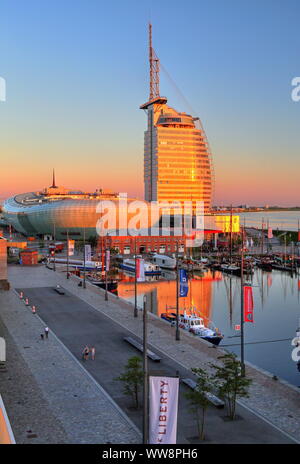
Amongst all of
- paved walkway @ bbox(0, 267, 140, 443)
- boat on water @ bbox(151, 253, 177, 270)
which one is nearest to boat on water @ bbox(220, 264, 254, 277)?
boat on water @ bbox(151, 253, 177, 270)

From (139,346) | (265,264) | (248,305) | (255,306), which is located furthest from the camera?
(265,264)

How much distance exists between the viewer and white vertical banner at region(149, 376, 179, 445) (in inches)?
707

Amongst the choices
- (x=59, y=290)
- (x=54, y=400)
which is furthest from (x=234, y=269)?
(x=54, y=400)

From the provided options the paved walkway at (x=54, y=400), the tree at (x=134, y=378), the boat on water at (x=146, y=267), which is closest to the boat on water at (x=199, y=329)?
the paved walkway at (x=54, y=400)

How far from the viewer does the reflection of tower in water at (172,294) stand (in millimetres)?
63406

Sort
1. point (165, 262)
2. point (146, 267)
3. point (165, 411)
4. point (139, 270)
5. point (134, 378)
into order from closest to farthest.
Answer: point (165, 411) → point (134, 378) → point (139, 270) → point (146, 267) → point (165, 262)

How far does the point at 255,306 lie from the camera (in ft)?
216

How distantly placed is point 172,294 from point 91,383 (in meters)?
48.5

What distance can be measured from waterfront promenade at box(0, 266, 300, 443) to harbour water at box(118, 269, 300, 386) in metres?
6.84

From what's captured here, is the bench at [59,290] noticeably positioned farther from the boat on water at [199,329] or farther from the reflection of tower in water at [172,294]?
the boat on water at [199,329]

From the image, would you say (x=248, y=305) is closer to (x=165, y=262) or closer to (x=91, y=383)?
(x=91, y=383)

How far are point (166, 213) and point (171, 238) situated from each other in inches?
2080

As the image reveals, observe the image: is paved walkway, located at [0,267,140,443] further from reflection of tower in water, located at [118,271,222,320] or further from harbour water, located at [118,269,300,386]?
reflection of tower in water, located at [118,271,222,320]

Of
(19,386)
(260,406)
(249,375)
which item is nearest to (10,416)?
(19,386)
